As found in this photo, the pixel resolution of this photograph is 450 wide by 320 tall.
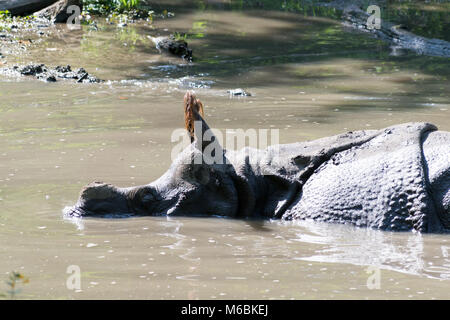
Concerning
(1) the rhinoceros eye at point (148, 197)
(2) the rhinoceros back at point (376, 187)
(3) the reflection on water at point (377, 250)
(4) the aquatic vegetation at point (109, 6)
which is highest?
(4) the aquatic vegetation at point (109, 6)

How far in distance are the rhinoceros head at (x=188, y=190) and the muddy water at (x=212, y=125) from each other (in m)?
0.11

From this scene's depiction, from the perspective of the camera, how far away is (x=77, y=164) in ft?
21.7

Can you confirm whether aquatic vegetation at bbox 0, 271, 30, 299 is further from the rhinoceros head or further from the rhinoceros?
the rhinoceros

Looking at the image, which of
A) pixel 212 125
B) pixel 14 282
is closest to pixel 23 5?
pixel 212 125

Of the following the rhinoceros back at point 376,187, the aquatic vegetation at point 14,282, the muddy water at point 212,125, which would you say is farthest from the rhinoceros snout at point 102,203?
the aquatic vegetation at point 14,282

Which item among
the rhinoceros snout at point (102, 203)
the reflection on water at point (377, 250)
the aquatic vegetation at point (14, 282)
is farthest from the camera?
the rhinoceros snout at point (102, 203)

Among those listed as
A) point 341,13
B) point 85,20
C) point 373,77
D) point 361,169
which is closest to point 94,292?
point 361,169

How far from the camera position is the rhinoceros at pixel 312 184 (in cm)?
455

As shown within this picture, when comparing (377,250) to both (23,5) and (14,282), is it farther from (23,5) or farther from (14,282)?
(23,5)

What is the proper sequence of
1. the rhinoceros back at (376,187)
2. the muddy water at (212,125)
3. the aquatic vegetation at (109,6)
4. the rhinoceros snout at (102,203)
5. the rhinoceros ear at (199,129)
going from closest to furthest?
1. the muddy water at (212,125)
2. the rhinoceros back at (376,187)
3. the rhinoceros ear at (199,129)
4. the rhinoceros snout at (102,203)
5. the aquatic vegetation at (109,6)

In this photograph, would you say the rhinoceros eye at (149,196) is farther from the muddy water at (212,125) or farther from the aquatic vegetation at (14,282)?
the aquatic vegetation at (14,282)

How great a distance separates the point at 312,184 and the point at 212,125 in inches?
137

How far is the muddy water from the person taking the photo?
3871mm
